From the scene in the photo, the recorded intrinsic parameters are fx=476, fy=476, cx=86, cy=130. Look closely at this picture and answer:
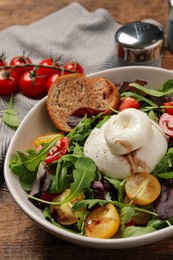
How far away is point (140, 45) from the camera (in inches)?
98.7

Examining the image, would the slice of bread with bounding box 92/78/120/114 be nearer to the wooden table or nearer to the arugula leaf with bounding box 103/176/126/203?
the arugula leaf with bounding box 103/176/126/203

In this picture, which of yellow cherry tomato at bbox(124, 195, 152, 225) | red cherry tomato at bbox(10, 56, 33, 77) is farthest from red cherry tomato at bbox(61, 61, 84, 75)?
yellow cherry tomato at bbox(124, 195, 152, 225)

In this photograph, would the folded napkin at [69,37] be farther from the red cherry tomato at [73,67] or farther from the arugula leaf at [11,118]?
the arugula leaf at [11,118]

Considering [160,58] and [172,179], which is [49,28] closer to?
[160,58]

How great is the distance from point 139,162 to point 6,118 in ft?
2.74

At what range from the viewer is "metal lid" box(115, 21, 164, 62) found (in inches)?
98.8

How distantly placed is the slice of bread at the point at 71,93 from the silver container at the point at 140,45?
1.45ft

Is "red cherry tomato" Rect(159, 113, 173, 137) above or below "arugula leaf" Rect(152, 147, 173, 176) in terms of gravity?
above

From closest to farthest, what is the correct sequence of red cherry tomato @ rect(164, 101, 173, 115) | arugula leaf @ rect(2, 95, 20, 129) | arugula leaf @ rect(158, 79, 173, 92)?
1. red cherry tomato @ rect(164, 101, 173, 115)
2. arugula leaf @ rect(158, 79, 173, 92)
3. arugula leaf @ rect(2, 95, 20, 129)

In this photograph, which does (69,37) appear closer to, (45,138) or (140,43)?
(140,43)

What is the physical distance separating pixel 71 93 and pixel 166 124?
0.50 metres

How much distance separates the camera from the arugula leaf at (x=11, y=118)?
2316mm

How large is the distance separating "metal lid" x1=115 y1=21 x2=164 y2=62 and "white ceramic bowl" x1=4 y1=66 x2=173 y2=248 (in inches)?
12.8

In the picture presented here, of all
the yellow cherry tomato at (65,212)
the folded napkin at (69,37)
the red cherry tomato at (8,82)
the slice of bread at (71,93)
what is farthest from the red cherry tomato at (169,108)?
the red cherry tomato at (8,82)
